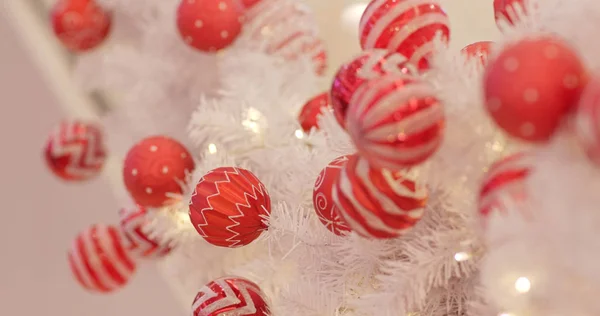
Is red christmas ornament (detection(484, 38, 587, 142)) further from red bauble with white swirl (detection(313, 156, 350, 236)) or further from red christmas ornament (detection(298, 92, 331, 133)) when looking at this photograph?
red christmas ornament (detection(298, 92, 331, 133))

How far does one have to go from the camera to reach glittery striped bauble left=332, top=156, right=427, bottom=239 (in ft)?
1.34

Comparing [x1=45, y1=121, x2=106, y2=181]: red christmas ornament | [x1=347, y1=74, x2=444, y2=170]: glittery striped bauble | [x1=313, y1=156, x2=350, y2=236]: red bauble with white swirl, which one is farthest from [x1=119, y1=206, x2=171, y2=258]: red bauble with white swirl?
[x1=347, y1=74, x2=444, y2=170]: glittery striped bauble

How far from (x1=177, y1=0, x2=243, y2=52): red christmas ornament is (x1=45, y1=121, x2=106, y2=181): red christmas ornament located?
0.24 m

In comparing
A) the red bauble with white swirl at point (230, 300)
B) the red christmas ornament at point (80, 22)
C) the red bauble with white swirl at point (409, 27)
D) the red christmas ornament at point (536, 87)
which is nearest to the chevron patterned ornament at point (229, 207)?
the red bauble with white swirl at point (230, 300)

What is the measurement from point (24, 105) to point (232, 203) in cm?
83

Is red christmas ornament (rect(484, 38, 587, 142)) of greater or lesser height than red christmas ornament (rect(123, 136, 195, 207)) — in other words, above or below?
below

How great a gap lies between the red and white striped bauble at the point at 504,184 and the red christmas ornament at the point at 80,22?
0.58 meters

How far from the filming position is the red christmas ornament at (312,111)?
63 centimetres

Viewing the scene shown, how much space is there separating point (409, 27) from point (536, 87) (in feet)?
0.67

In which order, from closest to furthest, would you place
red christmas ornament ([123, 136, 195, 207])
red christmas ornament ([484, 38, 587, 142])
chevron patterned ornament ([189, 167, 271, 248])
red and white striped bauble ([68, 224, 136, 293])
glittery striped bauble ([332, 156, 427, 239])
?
red christmas ornament ([484, 38, 587, 142]) < glittery striped bauble ([332, 156, 427, 239]) < chevron patterned ornament ([189, 167, 271, 248]) < red christmas ornament ([123, 136, 195, 207]) < red and white striped bauble ([68, 224, 136, 293])

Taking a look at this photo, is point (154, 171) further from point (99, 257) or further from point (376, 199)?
point (376, 199)

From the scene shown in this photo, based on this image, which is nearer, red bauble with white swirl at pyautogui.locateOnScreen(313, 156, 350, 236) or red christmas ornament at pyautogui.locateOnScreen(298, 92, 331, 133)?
red bauble with white swirl at pyautogui.locateOnScreen(313, 156, 350, 236)

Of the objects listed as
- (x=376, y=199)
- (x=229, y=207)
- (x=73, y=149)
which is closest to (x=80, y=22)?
(x=73, y=149)

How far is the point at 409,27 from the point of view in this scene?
50 cm
